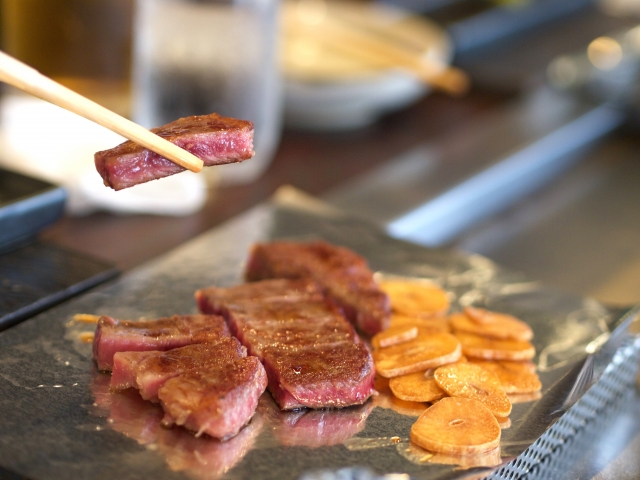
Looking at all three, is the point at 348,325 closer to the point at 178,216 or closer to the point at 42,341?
the point at 42,341

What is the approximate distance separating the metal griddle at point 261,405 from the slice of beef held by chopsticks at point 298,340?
0.16 ft

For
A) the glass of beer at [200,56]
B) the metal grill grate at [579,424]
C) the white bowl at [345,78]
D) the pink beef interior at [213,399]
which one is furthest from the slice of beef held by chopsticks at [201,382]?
the white bowl at [345,78]

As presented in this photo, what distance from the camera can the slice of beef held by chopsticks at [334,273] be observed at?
212 cm

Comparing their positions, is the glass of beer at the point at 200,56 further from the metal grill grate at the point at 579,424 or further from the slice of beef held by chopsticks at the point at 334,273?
the metal grill grate at the point at 579,424

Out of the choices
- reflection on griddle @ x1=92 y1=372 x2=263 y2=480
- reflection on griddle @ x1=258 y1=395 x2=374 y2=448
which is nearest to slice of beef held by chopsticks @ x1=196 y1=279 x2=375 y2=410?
reflection on griddle @ x1=258 y1=395 x2=374 y2=448

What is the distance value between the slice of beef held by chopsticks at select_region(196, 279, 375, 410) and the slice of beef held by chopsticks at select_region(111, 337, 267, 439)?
0.06m

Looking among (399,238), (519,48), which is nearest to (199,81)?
(399,238)

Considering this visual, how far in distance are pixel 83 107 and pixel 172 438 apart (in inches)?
26.1

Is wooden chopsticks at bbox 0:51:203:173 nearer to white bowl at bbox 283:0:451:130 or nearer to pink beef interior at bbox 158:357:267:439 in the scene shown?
pink beef interior at bbox 158:357:267:439

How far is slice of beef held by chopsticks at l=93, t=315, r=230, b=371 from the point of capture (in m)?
Answer: 1.79

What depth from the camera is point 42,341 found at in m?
1.92

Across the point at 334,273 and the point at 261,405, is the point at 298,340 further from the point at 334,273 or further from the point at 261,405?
the point at 334,273

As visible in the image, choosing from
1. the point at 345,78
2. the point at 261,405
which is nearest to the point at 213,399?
the point at 261,405

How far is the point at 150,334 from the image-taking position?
183 centimetres
